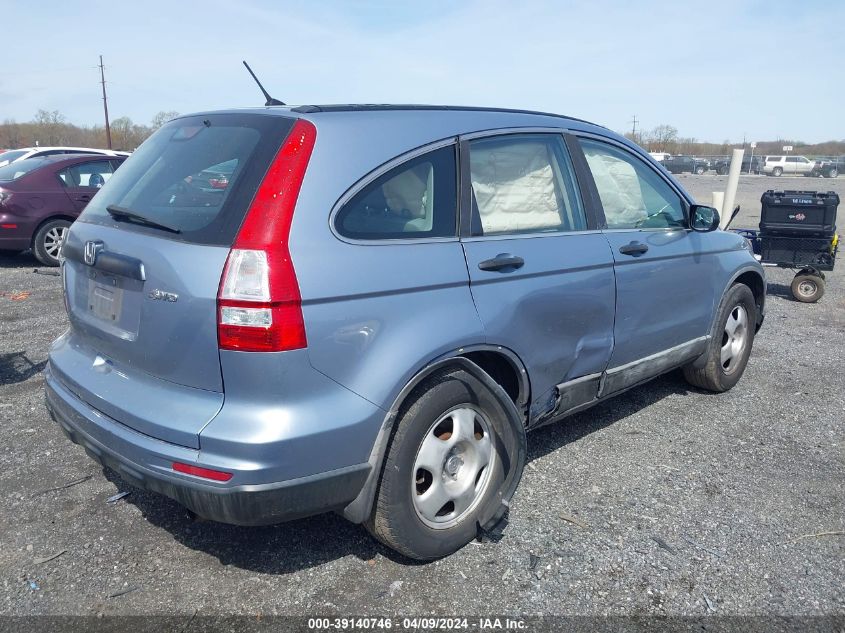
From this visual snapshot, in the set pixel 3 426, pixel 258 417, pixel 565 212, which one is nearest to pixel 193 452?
pixel 258 417

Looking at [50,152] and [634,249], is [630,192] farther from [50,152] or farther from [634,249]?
[50,152]

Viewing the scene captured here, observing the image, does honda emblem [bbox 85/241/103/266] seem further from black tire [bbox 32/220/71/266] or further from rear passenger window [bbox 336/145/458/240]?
black tire [bbox 32/220/71/266]

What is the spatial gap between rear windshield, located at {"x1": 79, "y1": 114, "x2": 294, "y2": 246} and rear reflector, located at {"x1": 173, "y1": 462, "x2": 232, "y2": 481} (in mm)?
774

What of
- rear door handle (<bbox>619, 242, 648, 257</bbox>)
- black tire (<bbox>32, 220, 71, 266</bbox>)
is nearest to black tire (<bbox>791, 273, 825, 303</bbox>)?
rear door handle (<bbox>619, 242, 648, 257</bbox>)

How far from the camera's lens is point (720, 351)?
4809 millimetres

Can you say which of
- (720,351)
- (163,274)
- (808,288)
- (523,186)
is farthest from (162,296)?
(808,288)

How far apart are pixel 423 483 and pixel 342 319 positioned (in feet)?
2.84

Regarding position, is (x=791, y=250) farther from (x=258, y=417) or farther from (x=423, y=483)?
(x=258, y=417)

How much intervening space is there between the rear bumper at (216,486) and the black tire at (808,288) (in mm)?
7348

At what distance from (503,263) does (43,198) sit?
8859 millimetres

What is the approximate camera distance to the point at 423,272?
271 cm

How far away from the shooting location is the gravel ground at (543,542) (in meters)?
2.73

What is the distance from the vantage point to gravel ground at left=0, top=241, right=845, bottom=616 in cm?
273

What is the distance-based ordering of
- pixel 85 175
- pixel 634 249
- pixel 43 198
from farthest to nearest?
1. pixel 85 175
2. pixel 43 198
3. pixel 634 249
